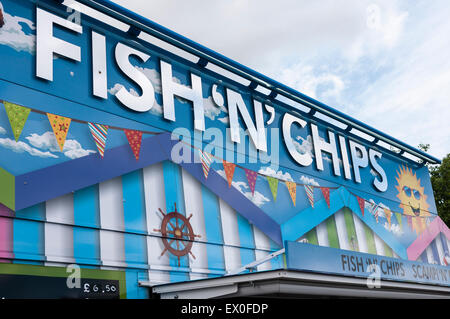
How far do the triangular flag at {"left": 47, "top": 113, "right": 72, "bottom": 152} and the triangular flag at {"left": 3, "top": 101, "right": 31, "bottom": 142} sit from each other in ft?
1.16

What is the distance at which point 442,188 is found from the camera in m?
24.3

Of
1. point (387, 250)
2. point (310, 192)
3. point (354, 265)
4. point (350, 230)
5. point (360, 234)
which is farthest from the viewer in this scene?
point (387, 250)

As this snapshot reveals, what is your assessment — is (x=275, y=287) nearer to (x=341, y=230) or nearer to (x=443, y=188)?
(x=341, y=230)

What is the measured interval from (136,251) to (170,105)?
8.49ft

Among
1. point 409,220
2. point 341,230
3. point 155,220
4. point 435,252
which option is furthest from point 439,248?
point 155,220

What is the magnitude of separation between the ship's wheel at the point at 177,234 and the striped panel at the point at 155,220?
0.27 feet

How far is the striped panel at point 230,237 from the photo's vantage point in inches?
338

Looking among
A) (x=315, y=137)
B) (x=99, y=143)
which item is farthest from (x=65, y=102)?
(x=315, y=137)

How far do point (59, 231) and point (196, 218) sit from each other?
96.5 inches

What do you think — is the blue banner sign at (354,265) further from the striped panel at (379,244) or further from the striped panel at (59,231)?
the striped panel at (379,244)

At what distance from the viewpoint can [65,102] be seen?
23.1 ft

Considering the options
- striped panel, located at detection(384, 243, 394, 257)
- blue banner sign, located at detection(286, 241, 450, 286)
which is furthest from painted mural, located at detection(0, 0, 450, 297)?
blue banner sign, located at detection(286, 241, 450, 286)

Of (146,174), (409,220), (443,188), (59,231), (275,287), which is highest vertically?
(443,188)
